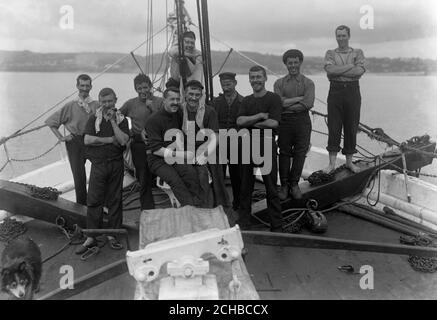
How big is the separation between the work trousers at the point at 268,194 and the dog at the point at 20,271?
265 cm

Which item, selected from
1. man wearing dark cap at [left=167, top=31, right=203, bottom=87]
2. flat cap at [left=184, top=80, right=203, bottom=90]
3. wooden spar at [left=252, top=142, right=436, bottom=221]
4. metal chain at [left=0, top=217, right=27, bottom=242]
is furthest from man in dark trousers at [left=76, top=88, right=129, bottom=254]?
wooden spar at [left=252, top=142, right=436, bottom=221]

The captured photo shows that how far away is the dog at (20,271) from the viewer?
2.13 metres

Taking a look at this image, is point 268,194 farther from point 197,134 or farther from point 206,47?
point 206,47

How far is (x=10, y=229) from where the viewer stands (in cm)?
506

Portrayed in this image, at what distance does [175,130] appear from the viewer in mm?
4266

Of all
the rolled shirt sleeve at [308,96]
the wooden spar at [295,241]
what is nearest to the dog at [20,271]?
the wooden spar at [295,241]

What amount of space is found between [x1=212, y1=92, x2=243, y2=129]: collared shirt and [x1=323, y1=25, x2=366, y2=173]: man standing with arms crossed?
3.78 ft

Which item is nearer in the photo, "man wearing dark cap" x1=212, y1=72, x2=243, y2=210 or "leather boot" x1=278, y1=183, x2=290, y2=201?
"leather boot" x1=278, y1=183, x2=290, y2=201

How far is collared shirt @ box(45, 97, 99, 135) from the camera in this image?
5023 mm

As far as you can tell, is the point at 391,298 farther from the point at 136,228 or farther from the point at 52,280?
the point at 52,280

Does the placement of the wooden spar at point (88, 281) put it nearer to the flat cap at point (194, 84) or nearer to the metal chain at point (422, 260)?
the flat cap at point (194, 84)

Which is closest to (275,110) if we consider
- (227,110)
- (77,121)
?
(227,110)

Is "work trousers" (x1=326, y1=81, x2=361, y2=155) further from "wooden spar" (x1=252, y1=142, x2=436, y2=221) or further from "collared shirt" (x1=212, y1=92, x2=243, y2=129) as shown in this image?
"collared shirt" (x1=212, y1=92, x2=243, y2=129)
